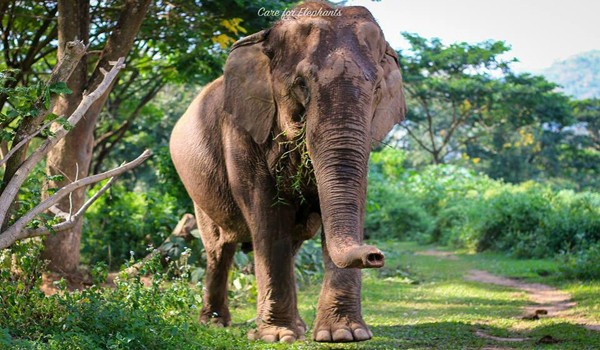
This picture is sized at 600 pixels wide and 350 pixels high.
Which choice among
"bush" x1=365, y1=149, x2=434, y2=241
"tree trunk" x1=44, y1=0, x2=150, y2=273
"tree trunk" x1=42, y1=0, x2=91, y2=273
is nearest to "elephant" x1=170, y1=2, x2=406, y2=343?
"tree trunk" x1=44, y1=0, x2=150, y2=273

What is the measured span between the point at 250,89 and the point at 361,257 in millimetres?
2491

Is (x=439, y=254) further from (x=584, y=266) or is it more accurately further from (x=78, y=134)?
(x=78, y=134)

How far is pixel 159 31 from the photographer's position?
13500 millimetres

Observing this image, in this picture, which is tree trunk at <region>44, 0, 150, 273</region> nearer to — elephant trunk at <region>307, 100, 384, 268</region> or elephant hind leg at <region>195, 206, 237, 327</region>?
elephant hind leg at <region>195, 206, 237, 327</region>

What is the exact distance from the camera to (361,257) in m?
5.66

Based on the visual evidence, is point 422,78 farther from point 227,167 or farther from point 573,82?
point 573,82

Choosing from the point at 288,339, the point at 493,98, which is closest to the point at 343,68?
the point at 288,339

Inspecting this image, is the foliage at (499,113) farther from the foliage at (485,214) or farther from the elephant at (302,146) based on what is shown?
the elephant at (302,146)

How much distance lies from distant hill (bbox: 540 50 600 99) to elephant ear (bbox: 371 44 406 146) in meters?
107

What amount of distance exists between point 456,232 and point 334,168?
15617 mm

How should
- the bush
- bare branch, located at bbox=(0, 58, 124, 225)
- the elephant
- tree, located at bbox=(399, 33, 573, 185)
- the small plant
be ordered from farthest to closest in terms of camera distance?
tree, located at bbox=(399, 33, 573, 185)
the bush
the small plant
the elephant
bare branch, located at bbox=(0, 58, 124, 225)

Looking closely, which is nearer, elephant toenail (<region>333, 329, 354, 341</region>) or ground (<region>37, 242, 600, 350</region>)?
elephant toenail (<region>333, 329, 354, 341</region>)

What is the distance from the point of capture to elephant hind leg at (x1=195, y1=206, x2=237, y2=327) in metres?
9.43

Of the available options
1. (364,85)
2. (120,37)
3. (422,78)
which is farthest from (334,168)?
(422,78)
